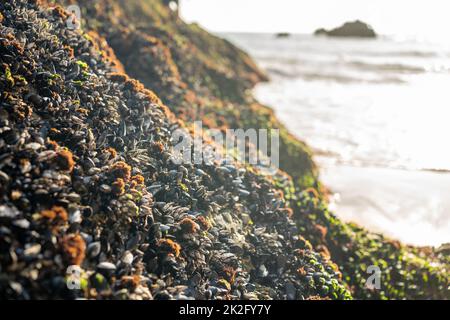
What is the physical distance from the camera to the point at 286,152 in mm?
12469

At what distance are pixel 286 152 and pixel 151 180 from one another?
659 cm

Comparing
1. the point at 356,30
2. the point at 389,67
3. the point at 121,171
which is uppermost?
the point at 356,30

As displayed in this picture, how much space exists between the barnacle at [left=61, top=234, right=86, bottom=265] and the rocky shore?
0.01 meters

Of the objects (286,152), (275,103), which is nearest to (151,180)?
(286,152)

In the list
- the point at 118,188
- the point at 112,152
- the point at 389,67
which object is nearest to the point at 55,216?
the point at 118,188

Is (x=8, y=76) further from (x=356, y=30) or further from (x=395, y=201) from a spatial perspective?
(x=356, y=30)

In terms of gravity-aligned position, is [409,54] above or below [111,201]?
above

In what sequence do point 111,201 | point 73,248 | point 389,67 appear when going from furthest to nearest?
point 389,67 < point 111,201 < point 73,248

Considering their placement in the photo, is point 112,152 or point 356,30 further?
point 356,30

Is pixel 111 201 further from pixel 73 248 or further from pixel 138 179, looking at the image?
pixel 73 248

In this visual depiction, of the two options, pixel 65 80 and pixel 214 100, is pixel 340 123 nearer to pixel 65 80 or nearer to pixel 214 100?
pixel 214 100

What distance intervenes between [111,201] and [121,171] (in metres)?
0.60

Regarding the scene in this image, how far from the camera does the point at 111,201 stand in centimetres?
555

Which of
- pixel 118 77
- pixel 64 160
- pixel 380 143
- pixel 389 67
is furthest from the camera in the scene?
pixel 389 67
